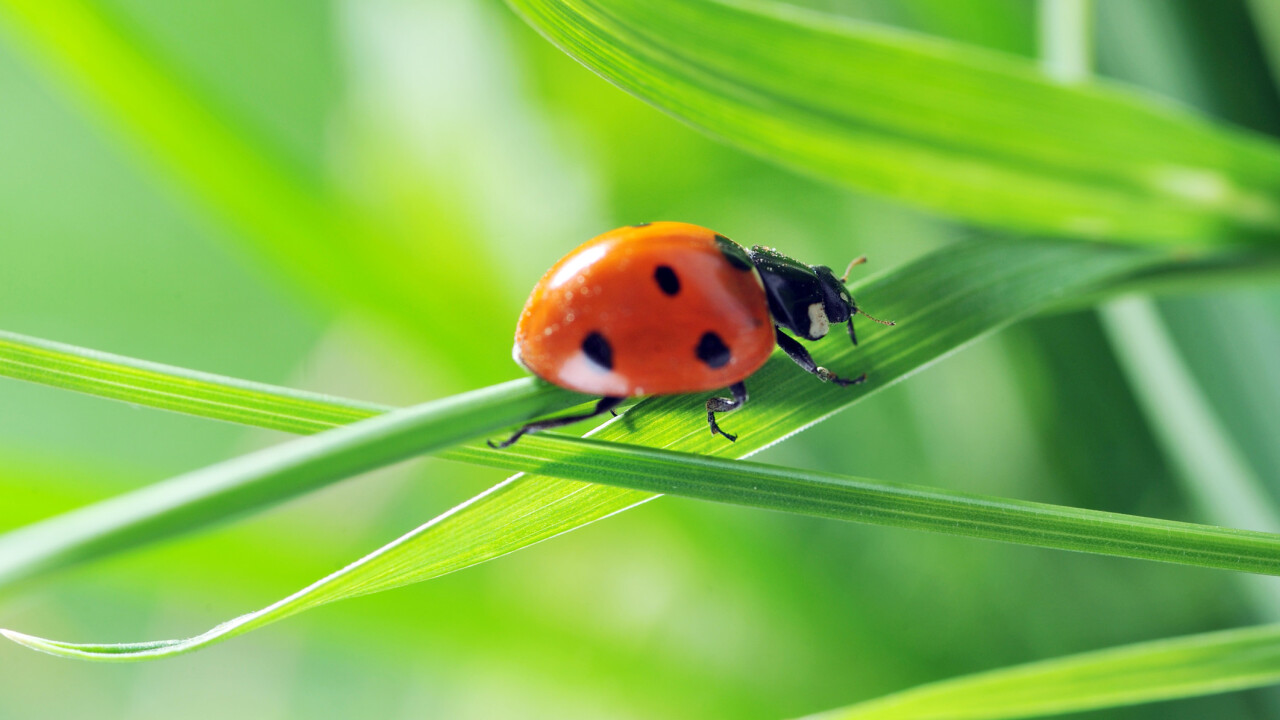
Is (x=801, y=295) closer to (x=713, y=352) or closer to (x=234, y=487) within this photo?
(x=713, y=352)

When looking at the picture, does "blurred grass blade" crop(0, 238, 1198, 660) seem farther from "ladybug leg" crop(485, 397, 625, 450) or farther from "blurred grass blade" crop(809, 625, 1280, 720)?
"blurred grass blade" crop(809, 625, 1280, 720)

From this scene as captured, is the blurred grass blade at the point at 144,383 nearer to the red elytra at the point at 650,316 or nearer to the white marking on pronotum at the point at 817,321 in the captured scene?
the red elytra at the point at 650,316

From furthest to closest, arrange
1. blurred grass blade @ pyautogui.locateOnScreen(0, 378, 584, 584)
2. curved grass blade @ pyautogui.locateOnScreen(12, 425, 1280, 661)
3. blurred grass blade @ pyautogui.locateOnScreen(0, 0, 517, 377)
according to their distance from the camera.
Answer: blurred grass blade @ pyautogui.locateOnScreen(0, 0, 517, 377) < curved grass blade @ pyautogui.locateOnScreen(12, 425, 1280, 661) < blurred grass blade @ pyautogui.locateOnScreen(0, 378, 584, 584)

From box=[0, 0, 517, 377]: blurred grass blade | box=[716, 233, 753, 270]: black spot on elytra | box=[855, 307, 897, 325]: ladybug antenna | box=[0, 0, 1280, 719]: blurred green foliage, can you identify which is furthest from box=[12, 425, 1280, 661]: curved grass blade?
box=[0, 0, 517, 377]: blurred grass blade

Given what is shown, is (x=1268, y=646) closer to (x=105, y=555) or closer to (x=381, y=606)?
(x=105, y=555)

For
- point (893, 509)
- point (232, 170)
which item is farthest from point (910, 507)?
point (232, 170)

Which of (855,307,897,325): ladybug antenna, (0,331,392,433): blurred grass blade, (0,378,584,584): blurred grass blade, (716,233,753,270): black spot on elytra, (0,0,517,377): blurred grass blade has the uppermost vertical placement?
(0,0,517,377): blurred grass blade

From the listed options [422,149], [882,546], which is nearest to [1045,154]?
[882,546]

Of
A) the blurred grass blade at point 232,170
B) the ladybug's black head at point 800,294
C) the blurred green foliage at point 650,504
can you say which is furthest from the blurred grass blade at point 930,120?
the blurred grass blade at point 232,170
